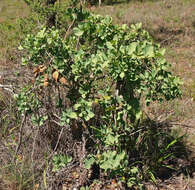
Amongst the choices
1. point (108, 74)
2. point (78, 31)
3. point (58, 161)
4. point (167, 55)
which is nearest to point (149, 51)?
point (108, 74)

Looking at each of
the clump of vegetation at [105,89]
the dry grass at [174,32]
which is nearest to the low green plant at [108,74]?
the clump of vegetation at [105,89]

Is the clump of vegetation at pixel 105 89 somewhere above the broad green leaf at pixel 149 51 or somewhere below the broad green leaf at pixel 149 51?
below

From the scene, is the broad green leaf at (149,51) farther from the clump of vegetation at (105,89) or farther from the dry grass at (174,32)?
the dry grass at (174,32)

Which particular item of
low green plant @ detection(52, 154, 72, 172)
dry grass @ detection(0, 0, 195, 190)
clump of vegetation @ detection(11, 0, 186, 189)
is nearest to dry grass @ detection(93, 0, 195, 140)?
dry grass @ detection(0, 0, 195, 190)

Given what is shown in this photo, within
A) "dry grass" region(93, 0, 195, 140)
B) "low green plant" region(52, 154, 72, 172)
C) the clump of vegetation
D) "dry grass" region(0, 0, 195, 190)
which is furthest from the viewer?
"dry grass" region(93, 0, 195, 140)

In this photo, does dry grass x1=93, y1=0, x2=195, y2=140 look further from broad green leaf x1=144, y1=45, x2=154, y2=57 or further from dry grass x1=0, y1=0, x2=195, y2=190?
broad green leaf x1=144, y1=45, x2=154, y2=57

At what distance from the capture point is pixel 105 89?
216cm

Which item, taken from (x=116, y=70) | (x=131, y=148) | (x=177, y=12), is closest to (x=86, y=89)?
(x=116, y=70)

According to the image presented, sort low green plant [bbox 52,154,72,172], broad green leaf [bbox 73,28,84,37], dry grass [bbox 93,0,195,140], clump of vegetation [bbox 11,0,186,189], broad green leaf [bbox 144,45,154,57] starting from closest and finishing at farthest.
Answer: broad green leaf [bbox 144,45,154,57], clump of vegetation [bbox 11,0,186,189], broad green leaf [bbox 73,28,84,37], low green plant [bbox 52,154,72,172], dry grass [bbox 93,0,195,140]

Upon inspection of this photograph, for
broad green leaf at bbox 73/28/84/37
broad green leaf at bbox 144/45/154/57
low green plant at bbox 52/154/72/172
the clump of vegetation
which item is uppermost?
broad green leaf at bbox 73/28/84/37

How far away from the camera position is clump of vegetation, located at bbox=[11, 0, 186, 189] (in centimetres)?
191

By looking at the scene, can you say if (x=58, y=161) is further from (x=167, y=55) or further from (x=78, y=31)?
(x=167, y=55)

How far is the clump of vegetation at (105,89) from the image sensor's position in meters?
1.91

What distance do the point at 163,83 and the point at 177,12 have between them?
712 centimetres
